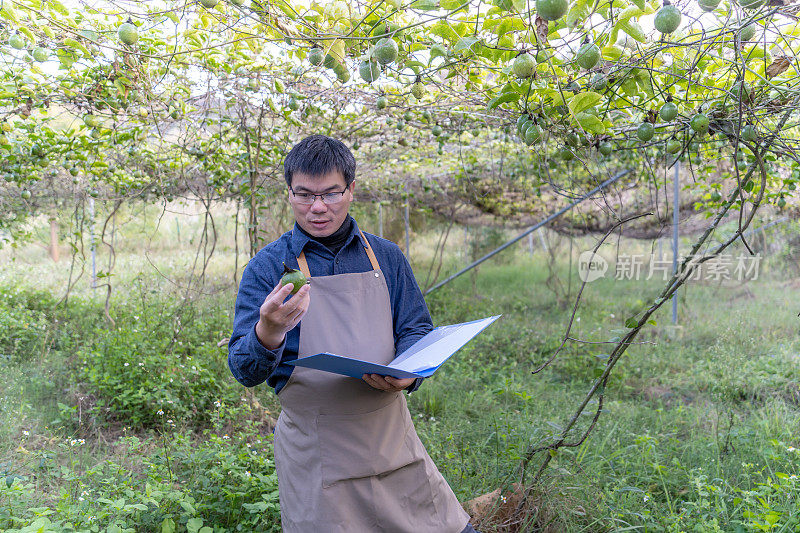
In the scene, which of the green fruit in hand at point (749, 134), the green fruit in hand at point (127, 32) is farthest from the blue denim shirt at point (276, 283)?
the green fruit in hand at point (749, 134)

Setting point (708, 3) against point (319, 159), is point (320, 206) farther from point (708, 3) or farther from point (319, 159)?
point (708, 3)

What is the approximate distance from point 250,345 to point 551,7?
926mm

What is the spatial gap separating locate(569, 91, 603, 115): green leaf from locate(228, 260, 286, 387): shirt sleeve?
0.90 metres

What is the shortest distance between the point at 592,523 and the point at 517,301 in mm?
5021

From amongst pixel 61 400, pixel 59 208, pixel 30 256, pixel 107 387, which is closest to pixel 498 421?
pixel 107 387

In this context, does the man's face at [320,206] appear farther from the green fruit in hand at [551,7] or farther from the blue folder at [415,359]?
the green fruit in hand at [551,7]

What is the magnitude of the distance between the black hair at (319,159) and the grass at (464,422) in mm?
878

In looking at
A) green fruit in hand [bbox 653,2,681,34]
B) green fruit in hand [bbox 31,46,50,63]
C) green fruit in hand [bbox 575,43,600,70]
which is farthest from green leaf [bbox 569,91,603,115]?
green fruit in hand [bbox 31,46,50,63]

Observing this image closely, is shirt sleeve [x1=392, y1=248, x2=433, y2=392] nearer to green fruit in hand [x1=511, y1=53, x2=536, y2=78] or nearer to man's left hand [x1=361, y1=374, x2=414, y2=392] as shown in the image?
man's left hand [x1=361, y1=374, x2=414, y2=392]

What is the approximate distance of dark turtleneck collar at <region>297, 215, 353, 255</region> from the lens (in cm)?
148

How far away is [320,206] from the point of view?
1.40 metres

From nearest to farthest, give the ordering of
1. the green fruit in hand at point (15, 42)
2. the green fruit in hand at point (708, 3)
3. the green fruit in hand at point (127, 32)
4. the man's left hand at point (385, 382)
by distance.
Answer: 1. the green fruit in hand at point (708, 3)
2. the man's left hand at point (385, 382)
3. the green fruit in hand at point (127, 32)
4. the green fruit in hand at point (15, 42)

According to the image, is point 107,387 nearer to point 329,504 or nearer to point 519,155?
point 329,504

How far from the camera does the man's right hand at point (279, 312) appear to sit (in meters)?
1.10
